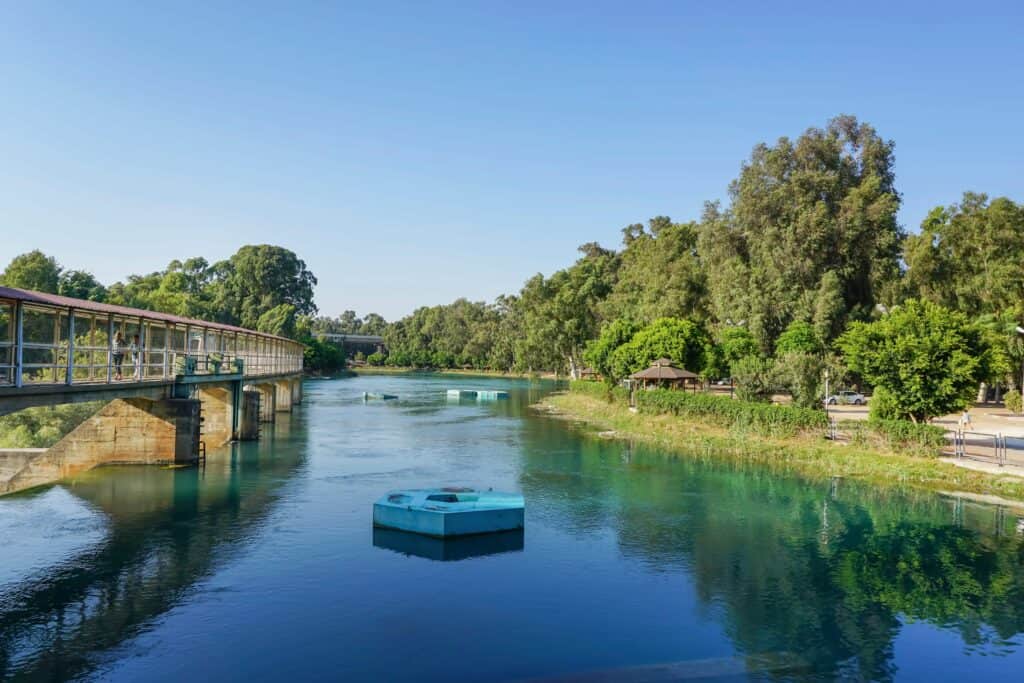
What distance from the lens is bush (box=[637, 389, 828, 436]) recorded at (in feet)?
136

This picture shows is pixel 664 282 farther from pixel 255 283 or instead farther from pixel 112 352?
pixel 255 283

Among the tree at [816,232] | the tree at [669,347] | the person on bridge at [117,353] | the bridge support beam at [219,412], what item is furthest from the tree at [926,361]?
the bridge support beam at [219,412]

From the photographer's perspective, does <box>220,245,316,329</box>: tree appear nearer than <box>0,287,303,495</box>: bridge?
No

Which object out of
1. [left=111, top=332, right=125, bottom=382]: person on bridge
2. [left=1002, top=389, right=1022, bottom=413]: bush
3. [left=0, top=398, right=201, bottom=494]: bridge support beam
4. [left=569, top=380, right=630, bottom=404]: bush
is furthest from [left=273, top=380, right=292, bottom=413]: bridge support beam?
[left=1002, top=389, right=1022, bottom=413]: bush

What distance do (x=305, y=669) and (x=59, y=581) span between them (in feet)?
30.4

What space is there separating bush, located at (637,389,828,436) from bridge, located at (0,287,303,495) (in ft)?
95.2

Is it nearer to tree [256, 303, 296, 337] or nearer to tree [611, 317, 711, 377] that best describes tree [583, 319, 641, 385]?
tree [611, 317, 711, 377]

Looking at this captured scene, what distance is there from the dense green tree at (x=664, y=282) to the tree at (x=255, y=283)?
88702mm

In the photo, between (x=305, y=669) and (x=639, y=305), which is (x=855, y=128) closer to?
(x=639, y=305)

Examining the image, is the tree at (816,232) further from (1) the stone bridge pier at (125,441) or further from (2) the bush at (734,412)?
(1) the stone bridge pier at (125,441)

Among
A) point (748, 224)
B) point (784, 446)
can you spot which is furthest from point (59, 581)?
point (748, 224)

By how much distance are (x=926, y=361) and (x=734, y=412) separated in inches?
501

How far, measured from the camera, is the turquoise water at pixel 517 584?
616 inches

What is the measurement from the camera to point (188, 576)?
20.5 meters
